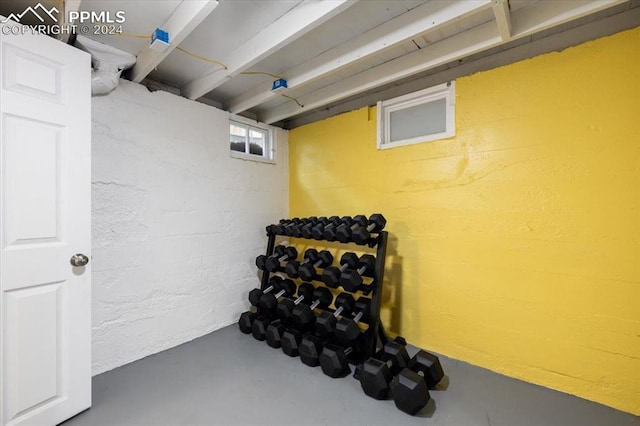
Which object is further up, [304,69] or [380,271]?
[304,69]

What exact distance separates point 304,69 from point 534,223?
6.78 feet

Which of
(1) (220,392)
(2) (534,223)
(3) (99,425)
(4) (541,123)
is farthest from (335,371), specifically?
(4) (541,123)

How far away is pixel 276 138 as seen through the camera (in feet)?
10.7

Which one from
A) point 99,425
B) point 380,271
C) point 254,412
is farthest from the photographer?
point 380,271

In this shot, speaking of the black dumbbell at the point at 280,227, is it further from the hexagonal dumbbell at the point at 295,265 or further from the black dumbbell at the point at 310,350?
the black dumbbell at the point at 310,350

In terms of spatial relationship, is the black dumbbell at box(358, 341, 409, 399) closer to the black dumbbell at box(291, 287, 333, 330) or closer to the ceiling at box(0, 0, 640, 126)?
the black dumbbell at box(291, 287, 333, 330)

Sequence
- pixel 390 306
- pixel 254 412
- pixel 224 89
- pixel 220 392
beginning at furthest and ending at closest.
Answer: pixel 224 89 → pixel 390 306 → pixel 220 392 → pixel 254 412

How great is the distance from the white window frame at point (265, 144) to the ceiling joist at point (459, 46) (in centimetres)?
59

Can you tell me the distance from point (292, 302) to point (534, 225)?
1.93 m

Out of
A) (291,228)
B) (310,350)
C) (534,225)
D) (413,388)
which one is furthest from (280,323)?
(534,225)

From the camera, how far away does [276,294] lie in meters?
2.66

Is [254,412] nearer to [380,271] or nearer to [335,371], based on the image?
[335,371]

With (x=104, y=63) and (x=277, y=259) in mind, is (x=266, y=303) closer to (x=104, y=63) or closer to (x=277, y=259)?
(x=277, y=259)

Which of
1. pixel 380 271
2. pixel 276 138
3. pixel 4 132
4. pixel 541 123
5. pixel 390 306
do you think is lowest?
pixel 390 306
